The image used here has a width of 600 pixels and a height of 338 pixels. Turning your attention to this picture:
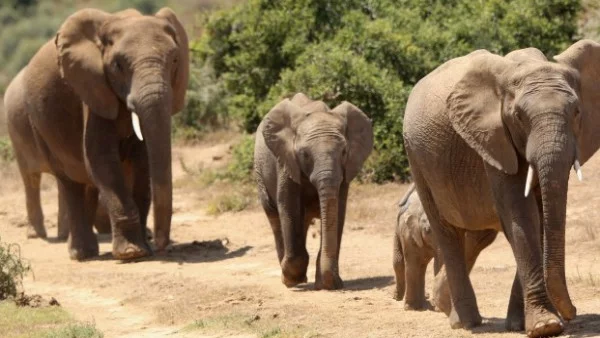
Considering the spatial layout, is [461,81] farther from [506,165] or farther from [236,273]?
[236,273]

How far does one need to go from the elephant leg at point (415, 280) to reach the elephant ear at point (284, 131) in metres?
2.08

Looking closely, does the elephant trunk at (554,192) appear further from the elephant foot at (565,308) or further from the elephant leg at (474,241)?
the elephant leg at (474,241)

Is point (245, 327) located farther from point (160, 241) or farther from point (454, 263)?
point (160, 241)

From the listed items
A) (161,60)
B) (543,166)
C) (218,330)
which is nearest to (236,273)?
(161,60)

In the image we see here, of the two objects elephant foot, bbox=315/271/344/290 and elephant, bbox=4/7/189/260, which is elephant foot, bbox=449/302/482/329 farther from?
elephant, bbox=4/7/189/260

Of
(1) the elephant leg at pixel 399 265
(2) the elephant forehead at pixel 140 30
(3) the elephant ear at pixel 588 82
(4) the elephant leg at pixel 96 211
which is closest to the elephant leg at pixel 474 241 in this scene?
(1) the elephant leg at pixel 399 265

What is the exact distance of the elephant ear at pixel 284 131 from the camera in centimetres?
1275

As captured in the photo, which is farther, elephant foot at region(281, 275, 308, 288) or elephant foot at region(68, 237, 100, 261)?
elephant foot at region(68, 237, 100, 261)

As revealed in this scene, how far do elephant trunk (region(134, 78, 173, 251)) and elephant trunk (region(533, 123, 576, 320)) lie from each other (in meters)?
7.33

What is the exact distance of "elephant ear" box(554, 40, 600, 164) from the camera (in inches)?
340

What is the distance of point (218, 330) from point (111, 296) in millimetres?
2942

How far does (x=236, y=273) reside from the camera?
13805 millimetres

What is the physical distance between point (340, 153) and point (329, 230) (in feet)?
2.33

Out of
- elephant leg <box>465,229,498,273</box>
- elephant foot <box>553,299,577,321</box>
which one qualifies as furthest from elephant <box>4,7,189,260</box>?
elephant foot <box>553,299,577,321</box>
